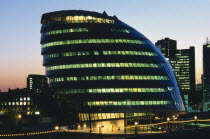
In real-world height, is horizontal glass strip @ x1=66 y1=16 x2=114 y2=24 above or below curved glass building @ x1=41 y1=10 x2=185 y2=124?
above

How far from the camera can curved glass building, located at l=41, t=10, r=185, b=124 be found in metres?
116

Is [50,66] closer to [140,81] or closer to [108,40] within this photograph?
[108,40]

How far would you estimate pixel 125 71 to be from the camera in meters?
117

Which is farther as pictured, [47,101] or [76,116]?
[47,101]

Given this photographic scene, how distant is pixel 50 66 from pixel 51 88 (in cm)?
681

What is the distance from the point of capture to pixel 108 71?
117 meters

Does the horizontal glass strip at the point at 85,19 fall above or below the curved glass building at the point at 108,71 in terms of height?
above

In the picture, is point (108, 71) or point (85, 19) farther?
point (85, 19)

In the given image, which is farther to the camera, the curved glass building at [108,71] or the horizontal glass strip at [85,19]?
the horizontal glass strip at [85,19]

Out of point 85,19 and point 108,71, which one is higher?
point 85,19

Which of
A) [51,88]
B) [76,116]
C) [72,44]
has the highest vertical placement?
[72,44]

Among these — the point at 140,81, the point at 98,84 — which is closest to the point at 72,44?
the point at 98,84

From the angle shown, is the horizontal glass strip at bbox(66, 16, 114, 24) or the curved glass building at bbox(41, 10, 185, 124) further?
the horizontal glass strip at bbox(66, 16, 114, 24)

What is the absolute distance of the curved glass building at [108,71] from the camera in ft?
381
